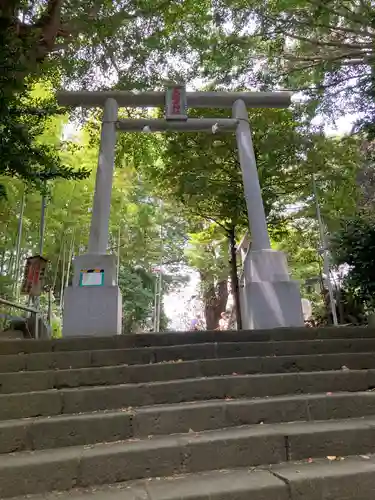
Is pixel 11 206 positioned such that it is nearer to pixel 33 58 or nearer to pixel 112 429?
pixel 33 58

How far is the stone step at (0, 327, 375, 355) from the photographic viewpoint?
4.05m

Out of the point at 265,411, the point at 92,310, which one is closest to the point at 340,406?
the point at 265,411

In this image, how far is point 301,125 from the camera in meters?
9.10

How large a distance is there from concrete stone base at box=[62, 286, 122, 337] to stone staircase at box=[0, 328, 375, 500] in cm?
137

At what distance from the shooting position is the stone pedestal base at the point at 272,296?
5520mm

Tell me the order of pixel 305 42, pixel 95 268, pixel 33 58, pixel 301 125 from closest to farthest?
pixel 33 58 → pixel 95 268 → pixel 305 42 → pixel 301 125

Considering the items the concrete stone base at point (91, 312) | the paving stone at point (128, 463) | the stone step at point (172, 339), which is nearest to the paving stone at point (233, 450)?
the paving stone at point (128, 463)

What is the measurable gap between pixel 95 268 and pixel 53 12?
4119mm

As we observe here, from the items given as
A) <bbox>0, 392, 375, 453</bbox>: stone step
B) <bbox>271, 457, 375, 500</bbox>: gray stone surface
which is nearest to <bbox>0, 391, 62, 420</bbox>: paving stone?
<bbox>0, 392, 375, 453</bbox>: stone step

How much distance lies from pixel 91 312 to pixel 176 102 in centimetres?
399

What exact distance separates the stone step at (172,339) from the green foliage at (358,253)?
2805mm

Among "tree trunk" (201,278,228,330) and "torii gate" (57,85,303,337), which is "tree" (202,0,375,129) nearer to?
"torii gate" (57,85,303,337)

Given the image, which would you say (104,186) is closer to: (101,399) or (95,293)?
(95,293)

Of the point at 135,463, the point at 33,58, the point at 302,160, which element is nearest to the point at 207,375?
the point at 135,463
